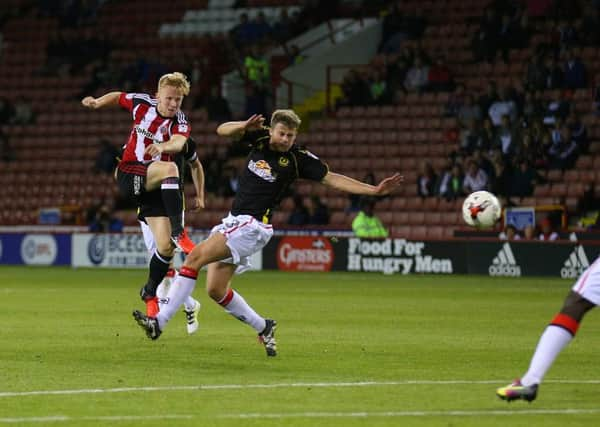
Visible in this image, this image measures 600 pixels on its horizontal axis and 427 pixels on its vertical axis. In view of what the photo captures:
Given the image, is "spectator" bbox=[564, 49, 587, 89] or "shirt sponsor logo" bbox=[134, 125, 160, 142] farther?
"spectator" bbox=[564, 49, 587, 89]

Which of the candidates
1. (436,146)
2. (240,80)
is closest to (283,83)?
(240,80)

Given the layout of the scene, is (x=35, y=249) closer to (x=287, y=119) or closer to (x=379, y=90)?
(x=379, y=90)

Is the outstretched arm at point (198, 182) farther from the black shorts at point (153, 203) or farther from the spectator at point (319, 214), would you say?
the spectator at point (319, 214)

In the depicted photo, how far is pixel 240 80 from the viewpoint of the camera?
121 ft

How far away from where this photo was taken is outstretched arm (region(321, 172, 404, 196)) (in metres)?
10.8

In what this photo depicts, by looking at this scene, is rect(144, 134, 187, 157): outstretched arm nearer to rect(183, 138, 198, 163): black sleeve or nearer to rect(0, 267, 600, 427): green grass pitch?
rect(183, 138, 198, 163): black sleeve

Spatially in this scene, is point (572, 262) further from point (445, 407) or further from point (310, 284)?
point (445, 407)

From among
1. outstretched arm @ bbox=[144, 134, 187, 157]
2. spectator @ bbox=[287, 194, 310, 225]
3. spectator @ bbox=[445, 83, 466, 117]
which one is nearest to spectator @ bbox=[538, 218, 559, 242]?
spectator @ bbox=[445, 83, 466, 117]

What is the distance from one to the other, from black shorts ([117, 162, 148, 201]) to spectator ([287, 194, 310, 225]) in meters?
16.8

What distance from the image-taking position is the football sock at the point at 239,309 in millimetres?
11680

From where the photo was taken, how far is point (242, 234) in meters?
11.3

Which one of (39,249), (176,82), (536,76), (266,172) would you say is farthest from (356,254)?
(266,172)

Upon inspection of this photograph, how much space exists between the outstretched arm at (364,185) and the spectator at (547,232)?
16.4 metres

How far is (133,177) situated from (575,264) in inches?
561
